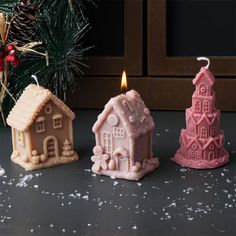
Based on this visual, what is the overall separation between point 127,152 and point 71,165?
14 centimetres

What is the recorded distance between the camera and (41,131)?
3.36ft

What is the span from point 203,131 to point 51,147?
0.95ft

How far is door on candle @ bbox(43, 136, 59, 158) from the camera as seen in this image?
40.8 inches

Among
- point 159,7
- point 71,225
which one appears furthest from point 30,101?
point 159,7

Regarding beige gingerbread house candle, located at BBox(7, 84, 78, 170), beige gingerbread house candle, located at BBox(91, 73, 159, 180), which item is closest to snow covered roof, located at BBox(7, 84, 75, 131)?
beige gingerbread house candle, located at BBox(7, 84, 78, 170)

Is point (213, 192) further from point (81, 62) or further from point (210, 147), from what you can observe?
point (81, 62)

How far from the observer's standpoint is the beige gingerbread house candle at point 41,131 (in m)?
1.01

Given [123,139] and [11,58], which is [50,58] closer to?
[11,58]

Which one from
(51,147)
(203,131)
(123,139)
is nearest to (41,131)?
(51,147)

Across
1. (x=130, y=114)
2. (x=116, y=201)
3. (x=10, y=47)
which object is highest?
(x=10, y=47)

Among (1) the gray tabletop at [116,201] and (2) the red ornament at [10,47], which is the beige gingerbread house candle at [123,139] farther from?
(2) the red ornament at [10,47]

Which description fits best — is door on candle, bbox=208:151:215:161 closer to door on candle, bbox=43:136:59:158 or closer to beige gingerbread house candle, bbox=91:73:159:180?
beige gingerbread house candle, bbox=91:73:159:180

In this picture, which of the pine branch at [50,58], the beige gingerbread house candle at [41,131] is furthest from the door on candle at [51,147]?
the pine branch at [50,58]

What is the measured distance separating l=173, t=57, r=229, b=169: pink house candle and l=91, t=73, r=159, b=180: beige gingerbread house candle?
0.28 ft
